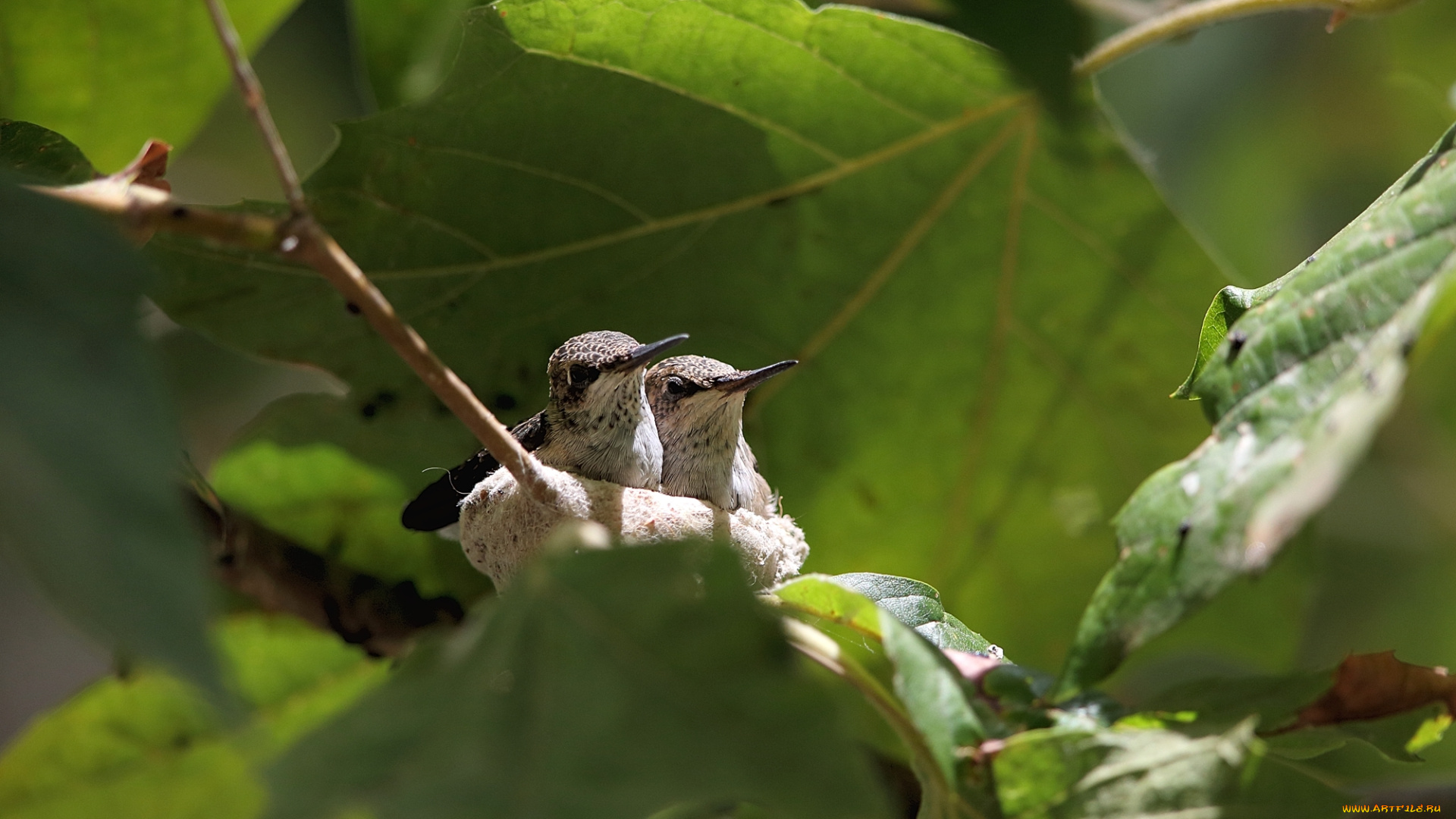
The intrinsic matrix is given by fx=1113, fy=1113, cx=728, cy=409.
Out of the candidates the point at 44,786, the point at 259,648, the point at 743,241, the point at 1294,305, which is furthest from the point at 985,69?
the point at 44,786

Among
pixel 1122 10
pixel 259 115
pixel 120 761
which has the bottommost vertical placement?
pixel 120 761

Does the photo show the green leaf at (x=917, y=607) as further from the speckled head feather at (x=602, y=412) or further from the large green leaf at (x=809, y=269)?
the large green leaf at (x=809, y=269)

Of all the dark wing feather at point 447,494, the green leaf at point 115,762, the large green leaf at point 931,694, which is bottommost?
the large green leaf at point 931,694

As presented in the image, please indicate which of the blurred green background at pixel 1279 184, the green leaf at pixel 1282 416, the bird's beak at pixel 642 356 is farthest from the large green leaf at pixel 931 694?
the blurred green background at pixel 1279 184

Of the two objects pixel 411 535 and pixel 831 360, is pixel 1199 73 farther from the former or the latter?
pixel 411 535

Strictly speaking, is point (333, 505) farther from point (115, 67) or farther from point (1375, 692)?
point (1375, 692)

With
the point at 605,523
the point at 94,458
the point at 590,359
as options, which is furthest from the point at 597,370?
the point at 94,458

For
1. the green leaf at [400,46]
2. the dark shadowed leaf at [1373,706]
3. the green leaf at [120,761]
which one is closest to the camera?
the dark shadowed leaf at [1373,706]
